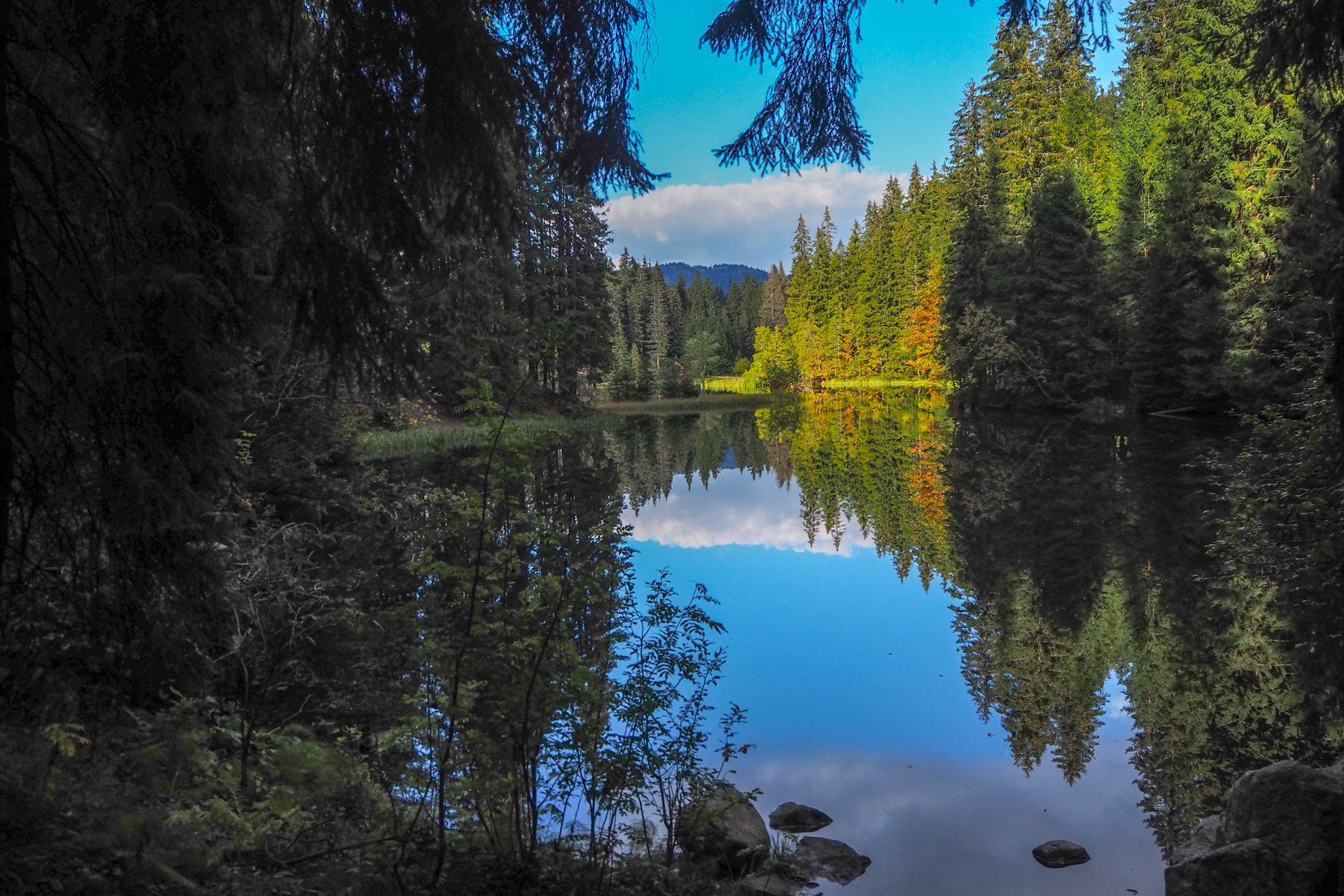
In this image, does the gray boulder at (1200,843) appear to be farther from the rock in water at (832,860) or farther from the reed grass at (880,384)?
the reed grass at (880,384)

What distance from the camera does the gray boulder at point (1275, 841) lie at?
3834 mm

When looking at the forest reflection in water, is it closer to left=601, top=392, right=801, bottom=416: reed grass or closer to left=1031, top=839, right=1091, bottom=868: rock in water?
left=1031, top=839, right=1091, bottom=868: rock in water

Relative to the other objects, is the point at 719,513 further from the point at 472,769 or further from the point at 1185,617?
the point at 472,769

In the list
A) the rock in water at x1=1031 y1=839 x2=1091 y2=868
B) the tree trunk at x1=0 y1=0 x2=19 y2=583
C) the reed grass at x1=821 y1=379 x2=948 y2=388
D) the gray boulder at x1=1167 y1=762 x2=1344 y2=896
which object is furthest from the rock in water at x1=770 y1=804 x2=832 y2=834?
the reed grass at x1=821 y1=379 x2=948 y2=388

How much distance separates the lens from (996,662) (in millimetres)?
7988

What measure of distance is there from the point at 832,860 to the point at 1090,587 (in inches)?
250

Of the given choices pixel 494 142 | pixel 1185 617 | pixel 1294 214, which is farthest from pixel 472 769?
pixel 1294 214

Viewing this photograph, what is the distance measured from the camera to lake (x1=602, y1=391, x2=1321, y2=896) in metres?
5.41

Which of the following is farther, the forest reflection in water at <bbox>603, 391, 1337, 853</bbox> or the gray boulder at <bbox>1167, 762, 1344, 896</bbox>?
the forest reflection in water at <bbox>603, 391, 1337, 853</bbox>

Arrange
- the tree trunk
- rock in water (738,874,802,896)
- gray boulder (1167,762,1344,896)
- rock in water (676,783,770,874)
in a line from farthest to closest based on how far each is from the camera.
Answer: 1. rock in water (676,783,770,874)
2. rock in water (738,874,802,896)
3. gray boulder (1167,762,1344,896)
4. the tree trunk

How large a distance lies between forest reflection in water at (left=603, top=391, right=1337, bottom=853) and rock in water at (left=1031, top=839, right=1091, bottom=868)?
0.57 meters

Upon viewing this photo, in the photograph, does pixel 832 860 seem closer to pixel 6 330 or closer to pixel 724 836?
pixel 724 836

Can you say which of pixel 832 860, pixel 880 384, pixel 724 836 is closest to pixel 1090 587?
pixel 832 860

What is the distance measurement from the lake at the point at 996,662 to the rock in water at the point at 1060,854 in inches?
2.5
